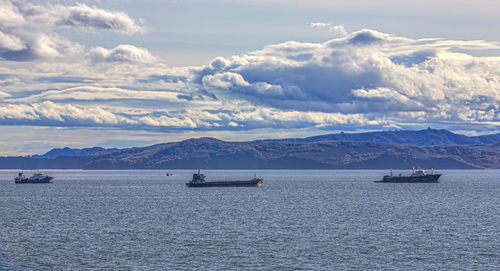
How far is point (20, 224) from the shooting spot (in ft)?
369

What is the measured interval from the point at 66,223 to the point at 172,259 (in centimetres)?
4741

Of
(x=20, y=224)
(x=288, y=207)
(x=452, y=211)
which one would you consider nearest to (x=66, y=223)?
(x=20, y=224)

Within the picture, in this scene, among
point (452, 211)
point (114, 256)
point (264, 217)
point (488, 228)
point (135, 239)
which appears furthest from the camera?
point (452, 211)

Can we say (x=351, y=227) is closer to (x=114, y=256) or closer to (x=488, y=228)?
(x=488, y=228)

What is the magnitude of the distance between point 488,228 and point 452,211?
35.7 metres

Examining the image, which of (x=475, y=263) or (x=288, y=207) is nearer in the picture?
(x=475, y=263)

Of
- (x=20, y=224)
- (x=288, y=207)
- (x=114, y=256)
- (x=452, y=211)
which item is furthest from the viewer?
(x=288, y=207)

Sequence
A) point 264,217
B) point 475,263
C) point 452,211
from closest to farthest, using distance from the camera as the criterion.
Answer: point 475,263, point 264,217, point 452,211

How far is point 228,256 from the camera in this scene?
75.9m

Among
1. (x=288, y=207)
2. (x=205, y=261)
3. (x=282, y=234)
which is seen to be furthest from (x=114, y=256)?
(x=288, y=207)

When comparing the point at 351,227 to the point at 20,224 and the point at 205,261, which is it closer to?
the point at 205,261

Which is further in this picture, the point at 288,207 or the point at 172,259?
the point at 288,207

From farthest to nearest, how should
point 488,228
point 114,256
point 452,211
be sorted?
point 452,211 → point 488,228 → point 114,256

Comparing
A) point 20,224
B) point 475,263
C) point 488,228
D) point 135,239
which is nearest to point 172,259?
point 135,239
